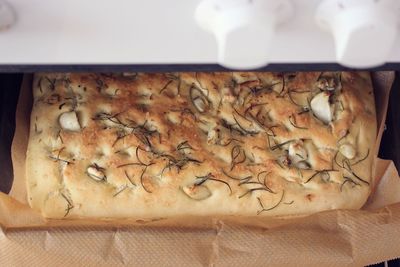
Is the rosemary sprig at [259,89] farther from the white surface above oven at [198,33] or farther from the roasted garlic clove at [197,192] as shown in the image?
the white surface above oven at [198,33]

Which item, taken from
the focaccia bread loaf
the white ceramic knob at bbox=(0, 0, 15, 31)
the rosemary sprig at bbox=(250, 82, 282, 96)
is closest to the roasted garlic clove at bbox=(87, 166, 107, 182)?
the focaccia bread loaf

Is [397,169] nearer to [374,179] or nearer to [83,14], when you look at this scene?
[374,179]

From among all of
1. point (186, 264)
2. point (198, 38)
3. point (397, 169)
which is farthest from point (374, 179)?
point (198, 38)

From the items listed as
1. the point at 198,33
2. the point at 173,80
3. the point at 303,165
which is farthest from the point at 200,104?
the point at 198,33

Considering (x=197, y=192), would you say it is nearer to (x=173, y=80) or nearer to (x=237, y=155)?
(x=237, y=155)

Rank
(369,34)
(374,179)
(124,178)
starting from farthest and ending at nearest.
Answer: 1. (374,179)
2. (124,178)
3. (369,34)

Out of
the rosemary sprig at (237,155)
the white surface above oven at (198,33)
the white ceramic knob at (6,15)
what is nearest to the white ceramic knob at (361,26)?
the white surface above oven at (198,33)

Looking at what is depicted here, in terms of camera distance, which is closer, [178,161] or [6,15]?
[6,15]
